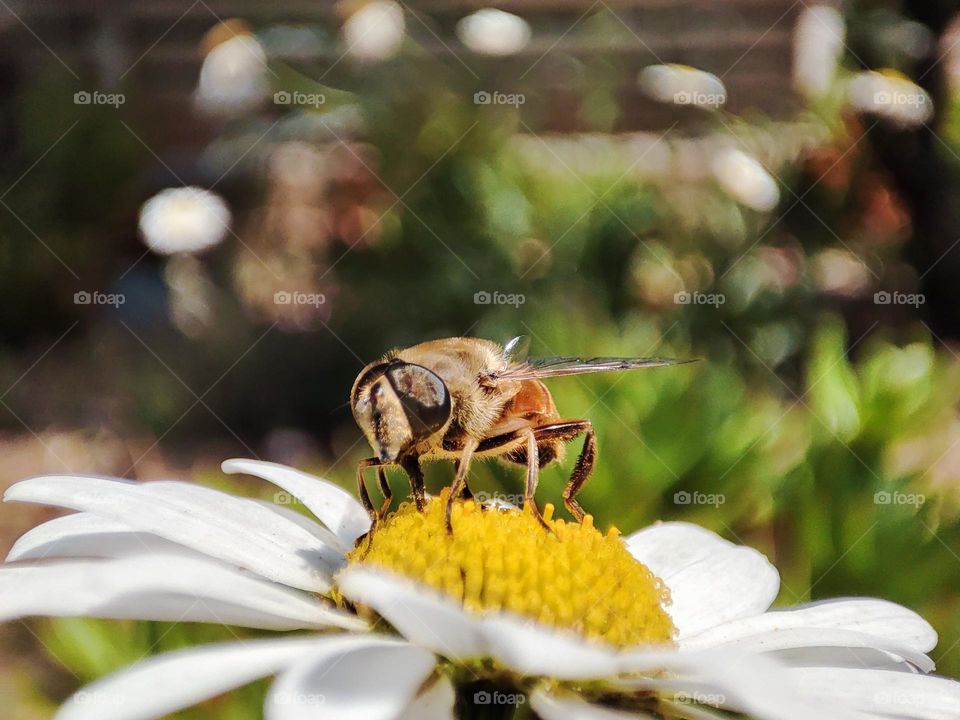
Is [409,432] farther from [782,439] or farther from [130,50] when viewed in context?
[130,50]

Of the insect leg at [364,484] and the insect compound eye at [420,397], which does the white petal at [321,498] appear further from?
the insect compound eye at [420,397]

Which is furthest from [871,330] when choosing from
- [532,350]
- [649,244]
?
[532,350]

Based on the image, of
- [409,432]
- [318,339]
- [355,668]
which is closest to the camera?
[355,668]

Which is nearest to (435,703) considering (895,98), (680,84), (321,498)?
(321,498)

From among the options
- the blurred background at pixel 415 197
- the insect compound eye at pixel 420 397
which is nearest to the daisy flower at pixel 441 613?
the insect compound eye at pixel 420 397

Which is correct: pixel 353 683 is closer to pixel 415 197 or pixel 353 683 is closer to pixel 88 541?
pixel 88 541

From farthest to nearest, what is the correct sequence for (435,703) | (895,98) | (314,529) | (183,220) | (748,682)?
(183,220)
(895,98)
(314,529)
(435,703)
(748,682)
